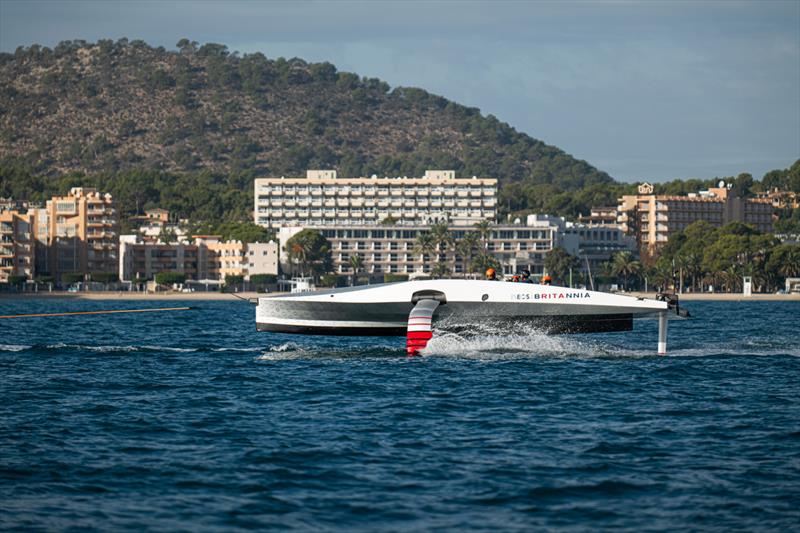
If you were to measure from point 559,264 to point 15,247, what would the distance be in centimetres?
7407

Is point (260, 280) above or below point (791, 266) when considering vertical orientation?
below

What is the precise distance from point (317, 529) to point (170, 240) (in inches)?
7089

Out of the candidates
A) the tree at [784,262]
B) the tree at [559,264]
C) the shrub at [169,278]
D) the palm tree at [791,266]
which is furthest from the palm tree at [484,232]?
the shrub at [169,278]

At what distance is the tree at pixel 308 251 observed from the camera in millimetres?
185250

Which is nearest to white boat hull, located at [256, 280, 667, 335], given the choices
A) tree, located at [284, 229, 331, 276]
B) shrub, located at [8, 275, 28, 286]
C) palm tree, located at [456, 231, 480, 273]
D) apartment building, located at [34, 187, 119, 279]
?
shrub, located at [8, 275, 28, 286]

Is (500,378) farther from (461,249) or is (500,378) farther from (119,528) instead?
(461,249)

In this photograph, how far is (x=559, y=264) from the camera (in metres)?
181

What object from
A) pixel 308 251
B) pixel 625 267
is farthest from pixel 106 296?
pixel 625 267

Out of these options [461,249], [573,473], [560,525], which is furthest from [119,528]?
[461,249]

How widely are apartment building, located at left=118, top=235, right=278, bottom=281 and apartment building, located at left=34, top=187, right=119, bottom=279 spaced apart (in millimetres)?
3692

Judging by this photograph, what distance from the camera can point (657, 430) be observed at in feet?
81.3

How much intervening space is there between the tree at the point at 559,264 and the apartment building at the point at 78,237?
60620 mm

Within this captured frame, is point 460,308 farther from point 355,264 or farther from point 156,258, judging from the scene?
point 355,264

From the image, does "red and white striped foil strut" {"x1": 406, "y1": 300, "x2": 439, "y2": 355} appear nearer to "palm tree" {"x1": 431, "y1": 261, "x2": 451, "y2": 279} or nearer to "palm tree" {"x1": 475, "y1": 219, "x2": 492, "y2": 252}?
"palm tree" {"x1": 431, "y1": 261, "x2": 451, "y2": 279}
